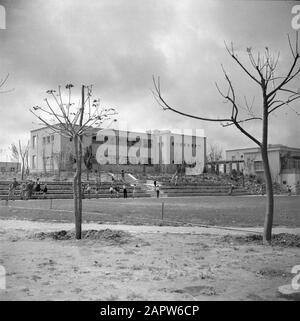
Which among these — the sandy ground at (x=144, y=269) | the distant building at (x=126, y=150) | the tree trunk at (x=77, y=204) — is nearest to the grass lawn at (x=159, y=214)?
the tree trunk at (x=77, y=204)

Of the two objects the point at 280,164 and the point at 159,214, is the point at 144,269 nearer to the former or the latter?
the point at 159,214

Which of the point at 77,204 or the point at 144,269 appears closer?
the point at 144,269

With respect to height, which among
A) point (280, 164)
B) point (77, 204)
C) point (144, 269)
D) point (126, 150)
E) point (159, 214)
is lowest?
point (159, 214)

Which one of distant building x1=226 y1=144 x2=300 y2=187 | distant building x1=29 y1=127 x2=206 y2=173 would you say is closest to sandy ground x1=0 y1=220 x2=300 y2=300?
distant building x1=29 y1=127 x2=206 y2=173

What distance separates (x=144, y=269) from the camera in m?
7.14

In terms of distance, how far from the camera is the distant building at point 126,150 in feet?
245

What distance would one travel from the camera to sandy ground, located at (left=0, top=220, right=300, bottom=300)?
5.64 meters

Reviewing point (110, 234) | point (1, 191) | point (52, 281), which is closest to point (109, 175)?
point (1, 191)

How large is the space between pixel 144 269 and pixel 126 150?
73887 millimetres

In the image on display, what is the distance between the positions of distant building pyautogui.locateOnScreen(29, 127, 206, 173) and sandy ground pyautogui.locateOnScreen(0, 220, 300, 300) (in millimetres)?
60592

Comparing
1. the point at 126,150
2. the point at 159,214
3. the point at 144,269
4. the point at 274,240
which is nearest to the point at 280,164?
the point at 126,150

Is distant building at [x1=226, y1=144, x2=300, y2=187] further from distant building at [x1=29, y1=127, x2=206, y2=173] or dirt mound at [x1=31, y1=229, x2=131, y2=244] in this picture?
dirt mound at [x1=31, y1=229, x2=131, y2=244]

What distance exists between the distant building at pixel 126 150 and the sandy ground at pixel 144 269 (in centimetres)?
6059

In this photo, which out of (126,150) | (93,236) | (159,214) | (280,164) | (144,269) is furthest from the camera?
(280,164)
